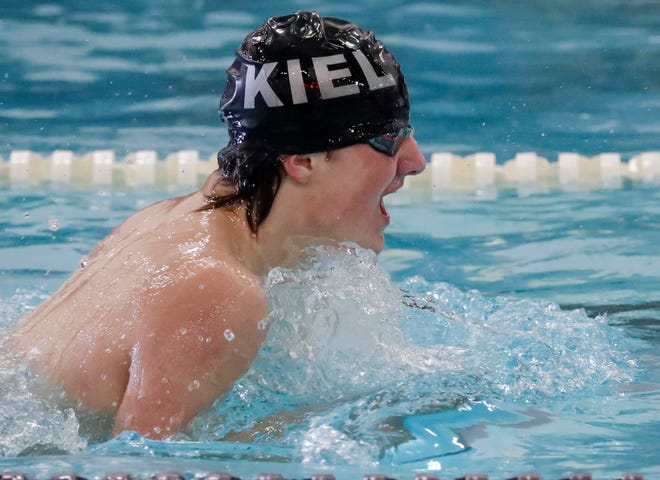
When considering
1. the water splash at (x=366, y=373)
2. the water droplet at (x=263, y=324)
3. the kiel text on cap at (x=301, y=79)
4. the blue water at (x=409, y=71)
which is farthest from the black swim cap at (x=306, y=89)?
the blue water at (x=409, y=71)

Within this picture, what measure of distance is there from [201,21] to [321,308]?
16.8 ft

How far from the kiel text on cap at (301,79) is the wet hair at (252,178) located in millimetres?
123

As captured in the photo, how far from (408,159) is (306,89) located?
0.33 meters

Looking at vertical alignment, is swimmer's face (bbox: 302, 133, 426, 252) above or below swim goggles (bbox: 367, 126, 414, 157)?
below

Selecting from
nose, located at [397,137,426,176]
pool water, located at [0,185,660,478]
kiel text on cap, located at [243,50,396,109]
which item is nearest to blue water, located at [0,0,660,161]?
pool water, located at [0,185,660,478]

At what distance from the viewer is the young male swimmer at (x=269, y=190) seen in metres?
2.30

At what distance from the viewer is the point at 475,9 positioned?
24.5ft

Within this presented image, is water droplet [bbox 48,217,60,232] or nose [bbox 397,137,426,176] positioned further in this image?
water droplet [bbox 48,217,60,232]

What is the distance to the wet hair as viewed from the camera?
8.36ft

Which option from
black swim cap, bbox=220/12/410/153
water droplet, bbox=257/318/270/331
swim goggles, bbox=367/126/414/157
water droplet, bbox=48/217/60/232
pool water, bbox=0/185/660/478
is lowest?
pool water, bbox=0/185/660/478

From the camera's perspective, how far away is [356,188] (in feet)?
8.42

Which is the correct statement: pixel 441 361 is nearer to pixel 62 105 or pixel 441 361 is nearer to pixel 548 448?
pixel 548 448

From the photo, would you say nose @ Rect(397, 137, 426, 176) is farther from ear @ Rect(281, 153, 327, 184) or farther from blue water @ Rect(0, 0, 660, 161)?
blue water @ Rect(0, 0, 660, 161)

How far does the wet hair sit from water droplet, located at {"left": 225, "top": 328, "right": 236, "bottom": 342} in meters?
0.47
